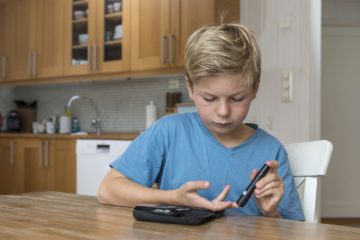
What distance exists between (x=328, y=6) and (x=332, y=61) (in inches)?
24.7

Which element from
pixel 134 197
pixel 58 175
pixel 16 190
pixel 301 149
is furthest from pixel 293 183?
pixel 16 190

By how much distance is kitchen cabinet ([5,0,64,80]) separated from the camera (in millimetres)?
4406

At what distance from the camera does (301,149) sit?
4.07 ft

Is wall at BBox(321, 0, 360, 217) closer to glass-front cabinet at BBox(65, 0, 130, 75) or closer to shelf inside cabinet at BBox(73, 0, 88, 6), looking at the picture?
glass-front cabinet at BBox(65, 0, 130, 75)

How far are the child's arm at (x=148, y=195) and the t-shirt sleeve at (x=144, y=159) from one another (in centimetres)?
2

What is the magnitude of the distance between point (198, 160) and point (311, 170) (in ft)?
0.95

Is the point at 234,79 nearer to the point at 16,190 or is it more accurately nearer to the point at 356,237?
the point at 356,237

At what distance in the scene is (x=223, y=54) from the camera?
105 cm

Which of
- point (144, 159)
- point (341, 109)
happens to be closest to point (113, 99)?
point (341, 109)

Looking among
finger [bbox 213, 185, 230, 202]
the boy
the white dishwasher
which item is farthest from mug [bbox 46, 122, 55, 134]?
finger [bbox 213, 185, 230, 202]

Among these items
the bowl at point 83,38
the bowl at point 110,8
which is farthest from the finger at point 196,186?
the bowl at point 83,38

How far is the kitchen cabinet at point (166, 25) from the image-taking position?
3428mm

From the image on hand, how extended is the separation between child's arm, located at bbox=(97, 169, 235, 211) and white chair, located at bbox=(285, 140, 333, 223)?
1.11ft

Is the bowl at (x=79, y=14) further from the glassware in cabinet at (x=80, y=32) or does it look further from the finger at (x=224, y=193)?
the finger at (x=224, y=193)
